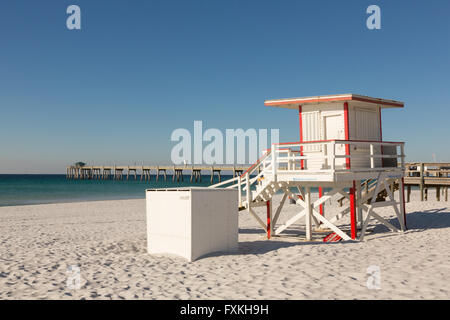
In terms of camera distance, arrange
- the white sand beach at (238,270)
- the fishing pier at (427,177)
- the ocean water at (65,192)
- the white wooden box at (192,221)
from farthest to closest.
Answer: the ocean water at (65,192)
the fishing pier at (427,177)
the white wooden box at (192,221)
the white sand beach at (238,270)

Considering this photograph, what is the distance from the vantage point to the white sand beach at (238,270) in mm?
6926

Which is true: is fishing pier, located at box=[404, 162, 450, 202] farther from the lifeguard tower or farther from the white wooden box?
the white wooden box

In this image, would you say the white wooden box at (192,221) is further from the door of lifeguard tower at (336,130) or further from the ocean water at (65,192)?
the ocean water at (65,192)

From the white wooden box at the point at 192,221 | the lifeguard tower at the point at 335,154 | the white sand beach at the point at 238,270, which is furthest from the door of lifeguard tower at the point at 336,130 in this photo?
the white wooden box at the point at 192,221

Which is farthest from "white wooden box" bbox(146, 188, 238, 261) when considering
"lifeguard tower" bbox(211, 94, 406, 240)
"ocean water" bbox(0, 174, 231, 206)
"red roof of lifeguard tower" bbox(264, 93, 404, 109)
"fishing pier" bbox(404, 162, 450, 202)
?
"ocean water" bbox(0, 174, 231, 206)

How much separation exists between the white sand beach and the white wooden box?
1.08 feet

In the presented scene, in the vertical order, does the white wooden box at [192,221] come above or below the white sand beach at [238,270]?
above

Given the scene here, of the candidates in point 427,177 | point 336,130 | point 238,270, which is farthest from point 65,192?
point 238,270

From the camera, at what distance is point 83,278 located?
809cm

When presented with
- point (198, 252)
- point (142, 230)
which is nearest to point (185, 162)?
point (142, 230)

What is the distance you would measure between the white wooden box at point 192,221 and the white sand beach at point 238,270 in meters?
0.33

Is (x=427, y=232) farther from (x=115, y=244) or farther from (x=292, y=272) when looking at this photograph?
(x=115, y=244)
